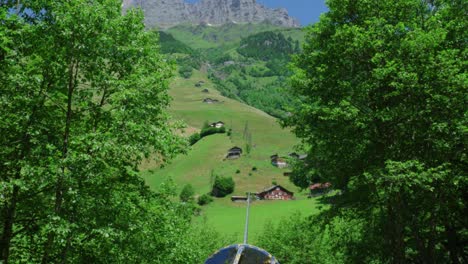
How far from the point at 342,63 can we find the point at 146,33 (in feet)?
29.5

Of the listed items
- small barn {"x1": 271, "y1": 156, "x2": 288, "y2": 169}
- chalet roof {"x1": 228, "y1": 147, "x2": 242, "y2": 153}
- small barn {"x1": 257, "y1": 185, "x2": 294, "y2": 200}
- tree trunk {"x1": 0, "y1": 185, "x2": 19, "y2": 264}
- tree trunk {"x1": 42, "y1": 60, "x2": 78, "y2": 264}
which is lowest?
small barn {"x1": 257, "y1": 185, "x2": 294, "y2": 200}

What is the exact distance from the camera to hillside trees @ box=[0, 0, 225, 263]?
472 inches

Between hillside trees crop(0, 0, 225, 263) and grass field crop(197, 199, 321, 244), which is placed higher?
hillside trees crop(0, 0, 225, 263)

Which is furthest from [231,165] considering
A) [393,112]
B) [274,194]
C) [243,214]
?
[393,112]

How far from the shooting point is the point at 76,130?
14.2 metres

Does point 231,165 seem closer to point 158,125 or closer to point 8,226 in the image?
point 158,125

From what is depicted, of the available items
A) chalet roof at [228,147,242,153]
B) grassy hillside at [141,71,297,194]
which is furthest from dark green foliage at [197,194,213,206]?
chalet roof at [228,147,242,153]

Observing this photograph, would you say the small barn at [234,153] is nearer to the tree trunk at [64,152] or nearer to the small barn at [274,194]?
the small barn at [274,194]

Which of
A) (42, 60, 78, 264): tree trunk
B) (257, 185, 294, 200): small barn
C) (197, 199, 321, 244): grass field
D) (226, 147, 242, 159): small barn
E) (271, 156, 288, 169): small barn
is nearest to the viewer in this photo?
(42, 60, 78, 264): tree trunk

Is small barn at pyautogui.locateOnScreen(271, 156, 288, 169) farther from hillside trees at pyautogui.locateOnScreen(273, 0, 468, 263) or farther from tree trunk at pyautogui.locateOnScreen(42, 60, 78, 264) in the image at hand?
tree trunk at pyautogui.locateOnScreen(42, 60, 78, 264)

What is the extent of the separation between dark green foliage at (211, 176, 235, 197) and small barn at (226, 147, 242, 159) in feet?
120

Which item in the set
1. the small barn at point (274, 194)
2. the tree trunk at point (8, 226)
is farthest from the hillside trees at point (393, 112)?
the small barn at point (274, 194)

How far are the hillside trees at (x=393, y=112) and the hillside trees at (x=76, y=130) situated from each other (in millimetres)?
7699

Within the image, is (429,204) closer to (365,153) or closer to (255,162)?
(365,153)
